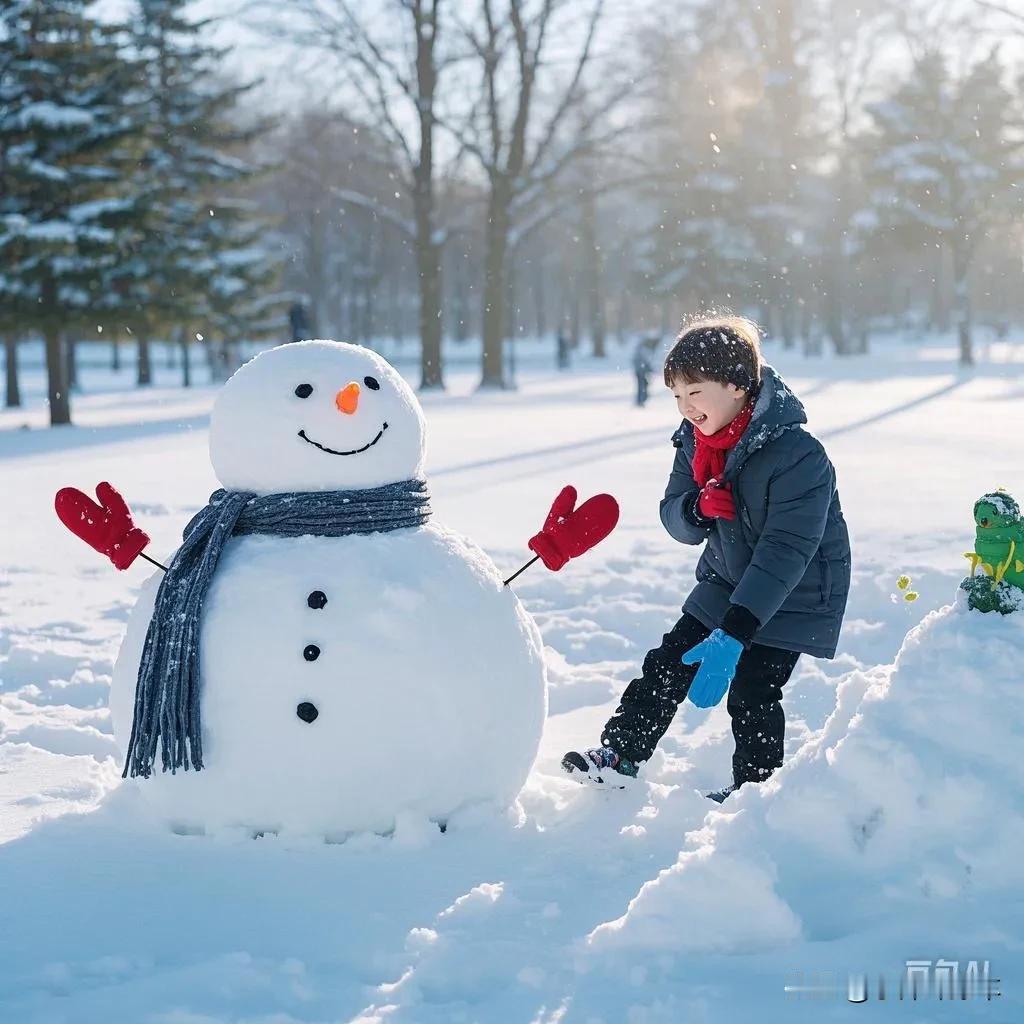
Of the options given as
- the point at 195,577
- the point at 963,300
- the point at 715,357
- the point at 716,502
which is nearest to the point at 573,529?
the point at 716,502

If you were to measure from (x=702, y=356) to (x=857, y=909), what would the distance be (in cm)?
150

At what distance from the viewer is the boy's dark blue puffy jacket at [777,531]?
3.51 meters

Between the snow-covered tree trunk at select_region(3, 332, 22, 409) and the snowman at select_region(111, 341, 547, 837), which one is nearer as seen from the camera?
the snowman at select_region(111, 341, 547, 837)

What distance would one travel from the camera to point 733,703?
12.8 ft

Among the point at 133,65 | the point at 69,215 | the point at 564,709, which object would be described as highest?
the point at 133,65

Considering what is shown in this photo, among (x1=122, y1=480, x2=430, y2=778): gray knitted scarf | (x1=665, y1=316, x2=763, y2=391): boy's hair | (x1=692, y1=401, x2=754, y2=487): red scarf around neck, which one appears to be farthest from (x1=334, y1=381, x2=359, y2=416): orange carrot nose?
(x1=692, y1=401, x2=754, y2=487): red scarf around neck

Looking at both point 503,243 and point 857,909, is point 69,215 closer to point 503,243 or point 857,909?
point 503,243

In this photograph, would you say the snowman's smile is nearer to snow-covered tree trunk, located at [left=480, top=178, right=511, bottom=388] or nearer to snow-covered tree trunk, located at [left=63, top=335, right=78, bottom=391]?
snow-covered tree trunk, located at [left=480, top=178, right=511, bottom=388]

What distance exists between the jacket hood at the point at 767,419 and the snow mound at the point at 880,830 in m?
0.77

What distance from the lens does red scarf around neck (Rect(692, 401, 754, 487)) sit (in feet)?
12.0

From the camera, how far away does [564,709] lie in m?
5.20

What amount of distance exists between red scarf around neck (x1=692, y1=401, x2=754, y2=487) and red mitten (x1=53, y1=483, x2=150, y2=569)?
167 centimetres

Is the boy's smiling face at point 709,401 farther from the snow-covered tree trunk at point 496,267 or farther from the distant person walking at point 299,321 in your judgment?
the snow-covered tree trunk at point 496,267

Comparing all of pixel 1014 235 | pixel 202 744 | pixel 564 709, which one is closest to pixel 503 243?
pixel 564 709
